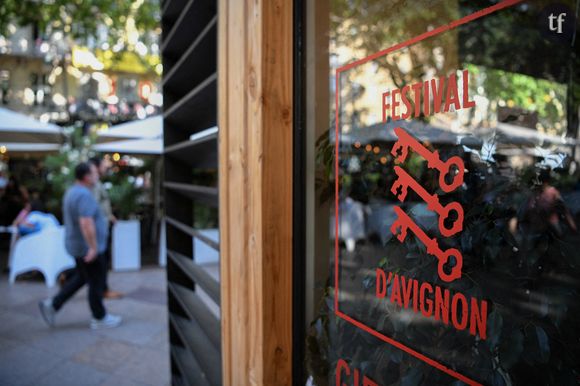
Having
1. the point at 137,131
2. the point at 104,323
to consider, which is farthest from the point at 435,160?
the point at 137,131

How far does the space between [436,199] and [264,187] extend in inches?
24.1

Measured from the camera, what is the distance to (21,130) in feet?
28.1

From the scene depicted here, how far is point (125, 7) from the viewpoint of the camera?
11000 millimetres

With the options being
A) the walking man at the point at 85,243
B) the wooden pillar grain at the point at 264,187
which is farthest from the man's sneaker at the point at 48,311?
the wooden pillar grain at the point at 264,187

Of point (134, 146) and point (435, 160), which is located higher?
point (134, 146)

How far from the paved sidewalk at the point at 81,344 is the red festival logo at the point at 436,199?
137 inches

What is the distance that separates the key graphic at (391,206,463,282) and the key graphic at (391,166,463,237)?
0.13 ft

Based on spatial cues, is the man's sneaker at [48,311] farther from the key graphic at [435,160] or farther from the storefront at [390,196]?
the key graphic at [435,160]

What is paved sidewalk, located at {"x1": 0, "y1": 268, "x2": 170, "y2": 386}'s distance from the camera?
156 inches

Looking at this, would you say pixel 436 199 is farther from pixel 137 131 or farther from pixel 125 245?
pixel 137 131

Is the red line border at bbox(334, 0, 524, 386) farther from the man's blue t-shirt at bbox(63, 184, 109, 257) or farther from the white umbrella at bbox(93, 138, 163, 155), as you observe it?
the white umbrella at bbox(93, 138, 163, 155)

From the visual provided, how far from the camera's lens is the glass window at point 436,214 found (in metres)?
0.94

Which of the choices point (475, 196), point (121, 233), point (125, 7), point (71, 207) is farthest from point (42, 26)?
point (475, 196)

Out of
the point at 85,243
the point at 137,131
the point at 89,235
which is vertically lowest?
the point at 85,243
